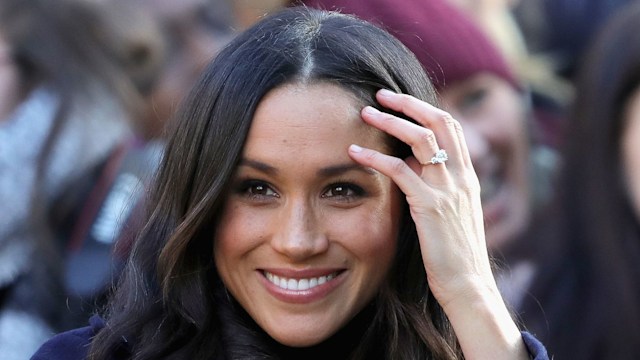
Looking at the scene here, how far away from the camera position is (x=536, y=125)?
20.5 ft

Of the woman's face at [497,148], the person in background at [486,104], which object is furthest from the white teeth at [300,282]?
the woman's face at [497,148]

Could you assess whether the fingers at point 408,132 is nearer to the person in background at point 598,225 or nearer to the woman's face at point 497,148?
the person in background at point 598,225

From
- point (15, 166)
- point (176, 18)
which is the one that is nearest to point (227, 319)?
point (15, 166)

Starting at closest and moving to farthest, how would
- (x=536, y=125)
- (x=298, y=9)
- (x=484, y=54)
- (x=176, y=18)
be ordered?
(x=298, y=9) < (x=484, y=54) < (x=176, y=18) < (x=536, y=125)

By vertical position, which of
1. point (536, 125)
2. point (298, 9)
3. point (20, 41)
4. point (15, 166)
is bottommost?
point (536, 125)

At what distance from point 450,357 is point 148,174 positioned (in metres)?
1.01

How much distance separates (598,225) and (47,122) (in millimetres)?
1845

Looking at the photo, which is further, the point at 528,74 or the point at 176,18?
the point at 528,74

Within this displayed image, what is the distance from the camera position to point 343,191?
336cm

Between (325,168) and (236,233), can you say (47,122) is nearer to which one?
(236,233)

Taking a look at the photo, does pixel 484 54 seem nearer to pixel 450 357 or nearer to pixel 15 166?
pixel 15 166

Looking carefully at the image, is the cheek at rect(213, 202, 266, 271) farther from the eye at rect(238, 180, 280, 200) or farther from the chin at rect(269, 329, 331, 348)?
the chin at rect(269, 329, 331, 348)

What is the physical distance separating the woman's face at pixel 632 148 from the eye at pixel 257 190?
196 centimetres

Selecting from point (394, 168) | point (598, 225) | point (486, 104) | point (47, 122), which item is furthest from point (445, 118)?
point (486, 104)
